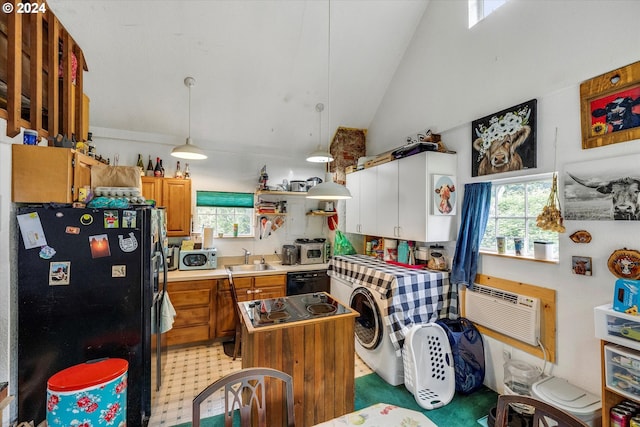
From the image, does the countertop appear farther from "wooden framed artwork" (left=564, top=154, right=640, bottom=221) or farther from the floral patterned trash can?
"wooden framed artwork" (left=564, top=154, right=640, bottom=221)

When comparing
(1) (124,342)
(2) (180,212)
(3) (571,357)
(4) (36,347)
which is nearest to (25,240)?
(4) (36,347)

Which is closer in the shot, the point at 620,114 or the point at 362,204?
the point at 620,114

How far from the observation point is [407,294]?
2.66m

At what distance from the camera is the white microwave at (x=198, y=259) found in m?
3.61

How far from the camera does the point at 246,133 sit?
411cm

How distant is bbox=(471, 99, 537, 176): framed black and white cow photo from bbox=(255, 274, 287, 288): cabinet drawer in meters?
2.65

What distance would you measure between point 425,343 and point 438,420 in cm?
58

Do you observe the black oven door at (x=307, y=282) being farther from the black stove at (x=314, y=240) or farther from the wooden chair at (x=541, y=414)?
Answer: the wooden chair at (x=541, y=414)

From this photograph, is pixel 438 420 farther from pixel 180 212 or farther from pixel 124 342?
pixel 180 212

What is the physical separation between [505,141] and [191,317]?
3.84 meters

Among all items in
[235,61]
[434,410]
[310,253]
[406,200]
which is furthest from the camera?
[310,253]

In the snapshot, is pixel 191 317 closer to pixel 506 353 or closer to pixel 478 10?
pixel 506 353

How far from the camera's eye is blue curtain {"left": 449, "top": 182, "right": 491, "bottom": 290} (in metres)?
2.63

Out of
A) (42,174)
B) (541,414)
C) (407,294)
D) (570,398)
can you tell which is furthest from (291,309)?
(570,398)
